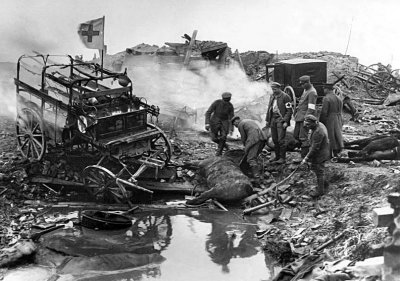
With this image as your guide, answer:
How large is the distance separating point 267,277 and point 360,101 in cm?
1389

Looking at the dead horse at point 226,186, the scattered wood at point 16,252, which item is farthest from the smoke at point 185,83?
the scattered wood at point 16,252

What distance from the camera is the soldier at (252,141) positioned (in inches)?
440

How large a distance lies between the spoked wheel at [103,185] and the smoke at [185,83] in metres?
7.46

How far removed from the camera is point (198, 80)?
65.3ft

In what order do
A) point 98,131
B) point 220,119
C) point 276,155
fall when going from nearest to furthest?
point 98,131
point 276,155
point 220,119

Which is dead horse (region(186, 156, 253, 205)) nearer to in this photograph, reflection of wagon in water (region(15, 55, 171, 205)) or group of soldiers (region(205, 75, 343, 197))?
group of soldiers (region(205, 75, 343, 197))

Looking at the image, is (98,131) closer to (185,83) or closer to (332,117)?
(332,117)

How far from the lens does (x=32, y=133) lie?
11539mm

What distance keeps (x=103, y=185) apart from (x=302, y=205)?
4028 millimetres

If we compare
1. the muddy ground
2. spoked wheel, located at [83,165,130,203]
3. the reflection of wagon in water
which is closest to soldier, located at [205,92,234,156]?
the muddy ground

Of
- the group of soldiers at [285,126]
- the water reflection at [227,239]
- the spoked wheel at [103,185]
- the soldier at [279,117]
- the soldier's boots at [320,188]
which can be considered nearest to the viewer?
the water reflection at [227,239]

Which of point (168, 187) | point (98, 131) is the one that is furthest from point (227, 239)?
point (98, 131)

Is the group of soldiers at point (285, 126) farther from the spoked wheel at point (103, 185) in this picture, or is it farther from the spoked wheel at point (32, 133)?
the spoked wheel at point (32, 133)

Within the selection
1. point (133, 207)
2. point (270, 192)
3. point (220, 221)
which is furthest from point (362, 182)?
point (133, 207)
